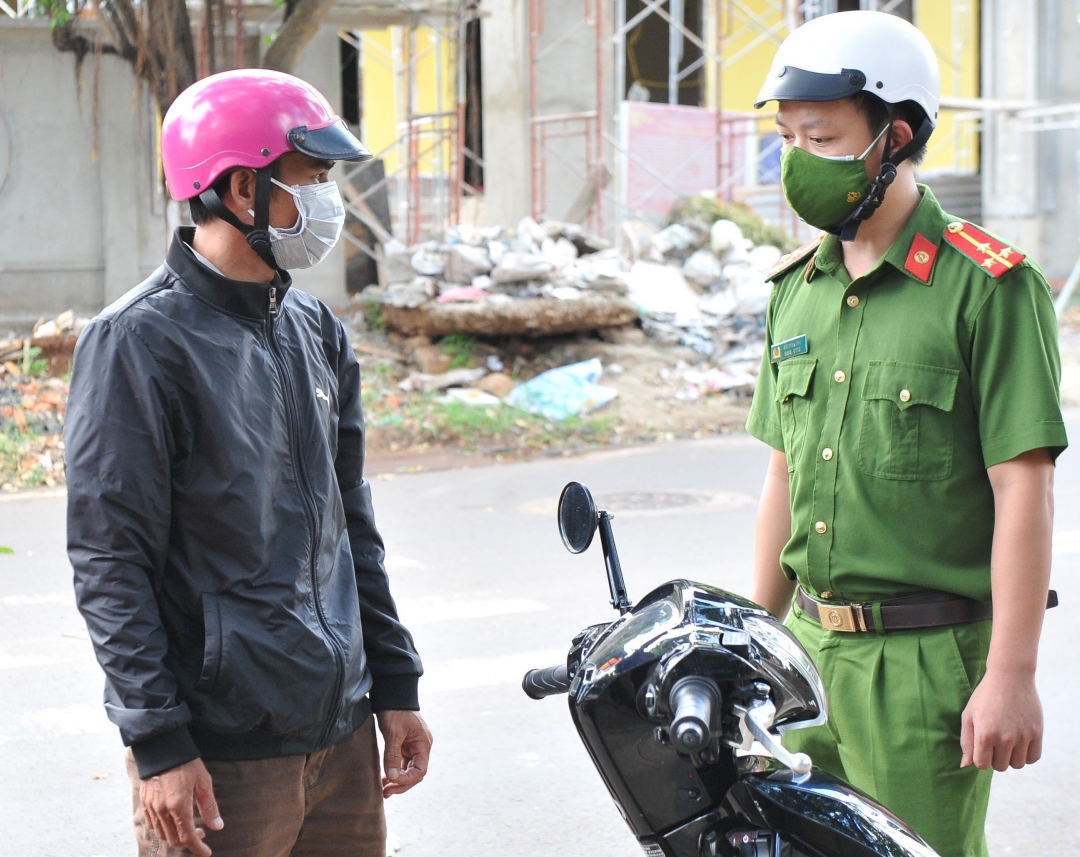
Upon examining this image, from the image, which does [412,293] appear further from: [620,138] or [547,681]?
[547,681]

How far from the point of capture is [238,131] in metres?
2.25

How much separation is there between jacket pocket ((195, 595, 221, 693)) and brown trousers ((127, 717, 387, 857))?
0.51 ft

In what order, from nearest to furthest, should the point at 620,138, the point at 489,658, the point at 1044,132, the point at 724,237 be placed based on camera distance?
the point at 489,658 → the point at 724,237 → the point at 620,138 → the point at 1044,132

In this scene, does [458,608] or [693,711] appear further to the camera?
[458,608]

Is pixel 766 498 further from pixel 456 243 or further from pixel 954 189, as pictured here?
pixel 954 189

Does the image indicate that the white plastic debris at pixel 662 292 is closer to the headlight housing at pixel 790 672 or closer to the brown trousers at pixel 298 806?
the brown trousers at pixel 298 806

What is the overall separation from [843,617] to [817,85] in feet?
3.18

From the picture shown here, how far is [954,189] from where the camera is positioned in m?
20.3

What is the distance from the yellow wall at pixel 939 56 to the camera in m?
20.2

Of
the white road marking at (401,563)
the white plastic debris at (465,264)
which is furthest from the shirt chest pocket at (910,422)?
the white plastic debris at (465,264)

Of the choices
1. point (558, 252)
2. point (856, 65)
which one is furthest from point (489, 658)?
point (558, 252)

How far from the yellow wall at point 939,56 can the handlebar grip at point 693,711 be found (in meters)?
18.8

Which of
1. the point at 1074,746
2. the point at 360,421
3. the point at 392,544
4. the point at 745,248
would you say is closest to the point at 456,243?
the point at 745,248

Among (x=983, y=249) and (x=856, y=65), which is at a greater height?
(x=856, y=65)
